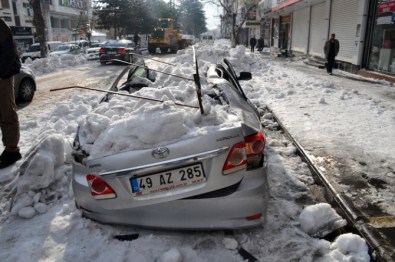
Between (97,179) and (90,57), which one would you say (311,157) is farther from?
(90,57)

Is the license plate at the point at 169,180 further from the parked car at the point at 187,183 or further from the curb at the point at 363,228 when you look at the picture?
the curb at the point at 363,228

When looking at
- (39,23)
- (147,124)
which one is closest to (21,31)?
(39,23)

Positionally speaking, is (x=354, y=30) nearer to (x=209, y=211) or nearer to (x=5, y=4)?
(x=209, y=211)

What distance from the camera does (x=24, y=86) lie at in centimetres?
977

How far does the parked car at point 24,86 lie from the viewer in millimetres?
9445

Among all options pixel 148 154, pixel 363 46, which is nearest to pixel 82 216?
pixel 148 154

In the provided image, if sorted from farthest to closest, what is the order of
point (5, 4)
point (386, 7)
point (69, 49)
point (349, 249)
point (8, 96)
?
point (5, 4) → point (69, 49) → point (386, 7) → point (8, 96) → point (349, 249)

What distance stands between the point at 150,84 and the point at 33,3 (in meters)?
19.7

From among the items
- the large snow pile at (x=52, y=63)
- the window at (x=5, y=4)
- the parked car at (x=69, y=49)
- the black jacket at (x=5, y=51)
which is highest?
the window at (x=5, y=4)

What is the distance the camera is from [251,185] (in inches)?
106

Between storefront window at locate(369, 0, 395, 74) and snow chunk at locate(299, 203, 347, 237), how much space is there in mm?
11698

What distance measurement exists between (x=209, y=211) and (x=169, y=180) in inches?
15.2

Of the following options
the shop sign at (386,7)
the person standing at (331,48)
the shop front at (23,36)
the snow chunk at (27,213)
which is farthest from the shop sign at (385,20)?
the shop front at (23,36)

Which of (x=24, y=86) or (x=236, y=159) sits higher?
(x=236, y=159)
